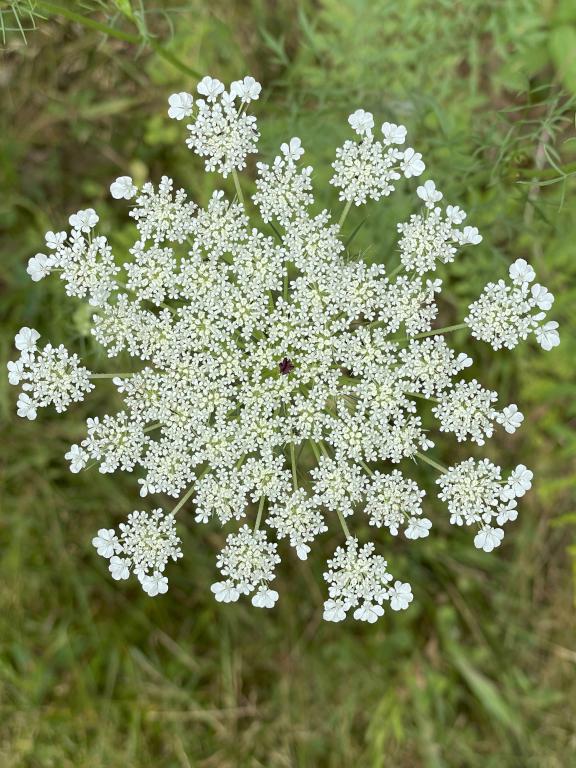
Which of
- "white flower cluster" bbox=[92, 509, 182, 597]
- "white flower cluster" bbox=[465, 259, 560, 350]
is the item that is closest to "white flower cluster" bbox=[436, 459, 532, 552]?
"white flower cluster" bbox=[465, 259, 560, 350]

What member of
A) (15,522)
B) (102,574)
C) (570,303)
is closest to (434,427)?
(570,303)

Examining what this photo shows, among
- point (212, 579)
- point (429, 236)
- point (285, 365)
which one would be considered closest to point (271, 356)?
point (285, 365)

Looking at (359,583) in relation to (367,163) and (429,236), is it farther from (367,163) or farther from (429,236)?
(367,163)

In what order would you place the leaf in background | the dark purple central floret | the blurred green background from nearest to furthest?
the dark purple central floret
the leaf in background
the blurred green background

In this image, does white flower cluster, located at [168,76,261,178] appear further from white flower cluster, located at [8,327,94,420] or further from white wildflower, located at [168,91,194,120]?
white flower cluster, located at [8,327,94,420]

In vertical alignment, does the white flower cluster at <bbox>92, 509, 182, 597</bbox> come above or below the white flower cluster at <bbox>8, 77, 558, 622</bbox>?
below

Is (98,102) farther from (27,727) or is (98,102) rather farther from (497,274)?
(27,727)

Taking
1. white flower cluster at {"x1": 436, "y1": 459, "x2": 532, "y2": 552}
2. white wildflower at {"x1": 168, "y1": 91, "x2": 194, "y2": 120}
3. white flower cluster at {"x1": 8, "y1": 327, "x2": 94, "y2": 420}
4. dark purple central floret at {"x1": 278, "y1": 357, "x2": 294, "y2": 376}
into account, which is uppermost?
white wildflower at {"x1": 168, "y1": 91, "x2": 194, "y2": 120}

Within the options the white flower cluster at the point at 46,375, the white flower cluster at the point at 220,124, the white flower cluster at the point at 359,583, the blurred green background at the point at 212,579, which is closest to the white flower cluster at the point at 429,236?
the white flower cluster at the point at 220,124
